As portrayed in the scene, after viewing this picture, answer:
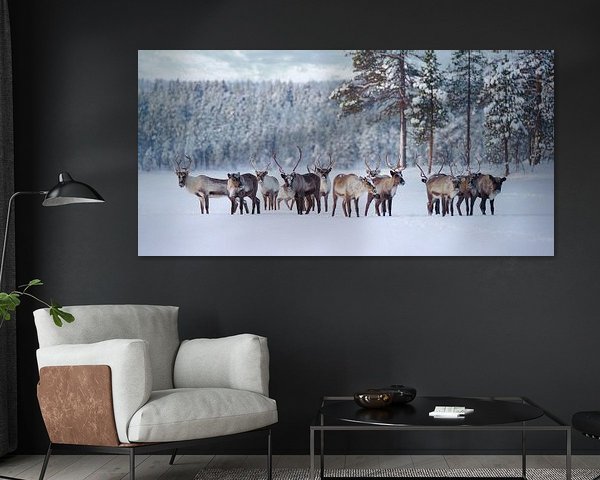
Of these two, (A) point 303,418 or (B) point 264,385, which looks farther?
(A) point 303,418

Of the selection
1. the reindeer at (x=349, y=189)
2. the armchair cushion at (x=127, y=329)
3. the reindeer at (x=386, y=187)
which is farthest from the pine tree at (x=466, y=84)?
the armchair cushion at (x=127, y=329)

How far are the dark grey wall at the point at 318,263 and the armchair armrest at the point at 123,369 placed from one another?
1.19 m

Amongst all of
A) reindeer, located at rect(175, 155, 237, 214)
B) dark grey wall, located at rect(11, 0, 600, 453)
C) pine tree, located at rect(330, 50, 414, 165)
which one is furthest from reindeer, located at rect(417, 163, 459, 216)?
reindeer, located at rect(175, 155, 237, 214)

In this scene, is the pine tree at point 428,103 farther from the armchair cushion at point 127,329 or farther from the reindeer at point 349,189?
the armchair cushion at point 127,329

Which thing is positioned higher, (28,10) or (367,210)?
(28,10)

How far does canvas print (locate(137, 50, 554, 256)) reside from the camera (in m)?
4.77

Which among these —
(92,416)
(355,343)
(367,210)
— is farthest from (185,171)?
(92,416)

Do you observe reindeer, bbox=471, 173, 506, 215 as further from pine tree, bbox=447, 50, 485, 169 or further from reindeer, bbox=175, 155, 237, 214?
reindeer, bbox=175, 155, 237, 214

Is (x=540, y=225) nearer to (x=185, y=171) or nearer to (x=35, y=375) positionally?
(x=185, y=171)

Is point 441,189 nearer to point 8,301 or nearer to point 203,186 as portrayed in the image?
point 203,186

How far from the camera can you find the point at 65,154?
191 inches

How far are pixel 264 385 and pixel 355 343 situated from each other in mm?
903

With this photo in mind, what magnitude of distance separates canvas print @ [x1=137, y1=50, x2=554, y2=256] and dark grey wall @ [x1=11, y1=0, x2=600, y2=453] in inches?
3.5

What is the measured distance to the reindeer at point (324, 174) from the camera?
4793mm
